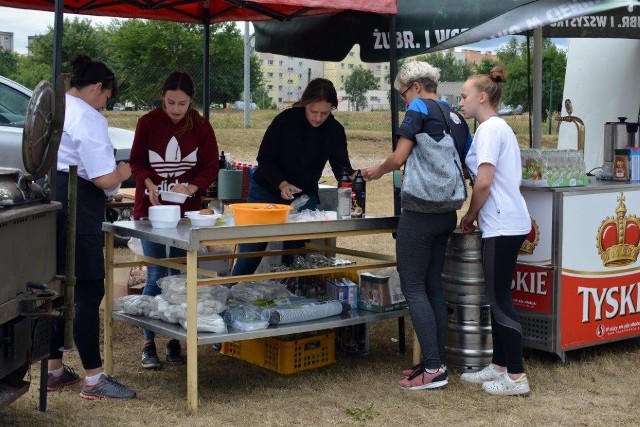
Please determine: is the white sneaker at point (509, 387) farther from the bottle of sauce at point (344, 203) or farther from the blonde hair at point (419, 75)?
the blonde hair at point (419, 75)

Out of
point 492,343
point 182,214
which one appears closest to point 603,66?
point 492,343

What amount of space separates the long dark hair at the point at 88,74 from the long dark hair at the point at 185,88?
0.54 metres

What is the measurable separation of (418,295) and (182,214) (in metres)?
1.53

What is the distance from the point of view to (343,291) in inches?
229

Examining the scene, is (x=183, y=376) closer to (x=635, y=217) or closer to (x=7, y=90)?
(x=635, y=217)

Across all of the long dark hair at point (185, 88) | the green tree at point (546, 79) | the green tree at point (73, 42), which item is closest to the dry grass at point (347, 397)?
the long dark hair at point (185, 88)

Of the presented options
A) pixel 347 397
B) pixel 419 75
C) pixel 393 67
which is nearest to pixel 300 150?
pixel 393 67

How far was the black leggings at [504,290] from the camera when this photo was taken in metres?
5.23

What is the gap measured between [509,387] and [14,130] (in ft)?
22.1

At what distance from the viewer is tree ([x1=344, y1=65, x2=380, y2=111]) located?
45.0 metres

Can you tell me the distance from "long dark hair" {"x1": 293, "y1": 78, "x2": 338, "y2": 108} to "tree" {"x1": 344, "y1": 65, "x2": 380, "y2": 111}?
3803 centimetres

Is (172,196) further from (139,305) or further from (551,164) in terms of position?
(551,164)

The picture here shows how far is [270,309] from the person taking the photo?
5.36 metres

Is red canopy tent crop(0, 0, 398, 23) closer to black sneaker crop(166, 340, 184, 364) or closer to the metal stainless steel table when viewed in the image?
the metal stainless steel table
